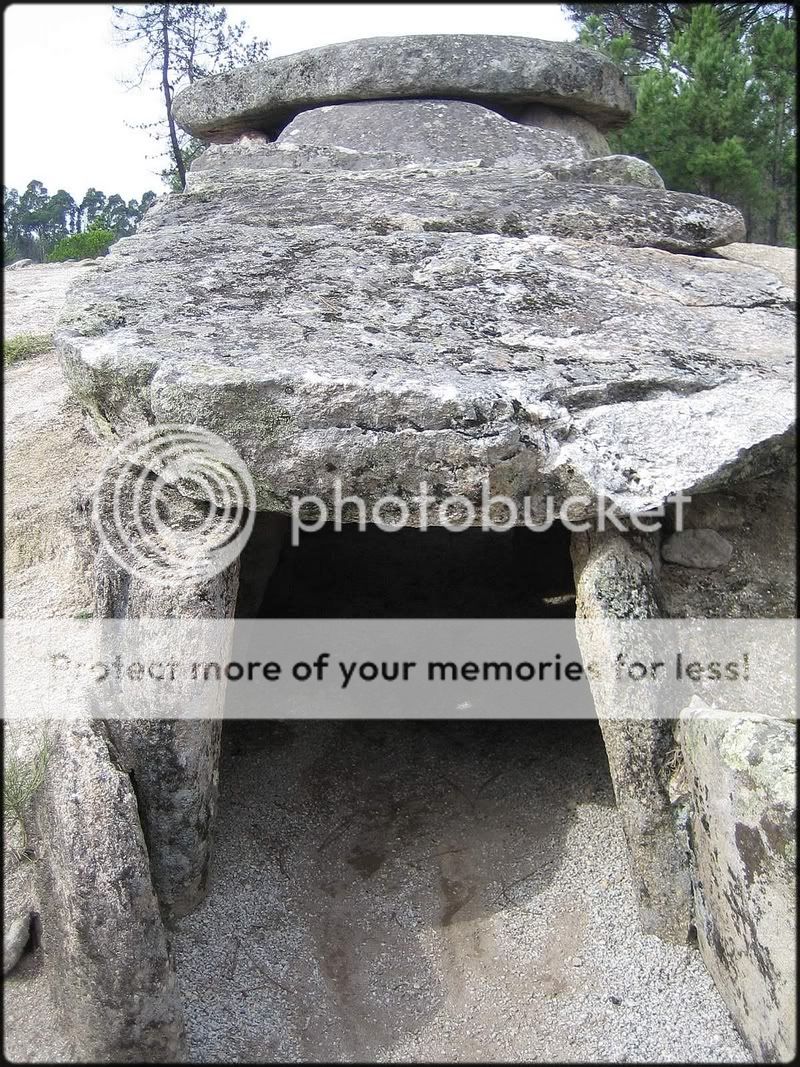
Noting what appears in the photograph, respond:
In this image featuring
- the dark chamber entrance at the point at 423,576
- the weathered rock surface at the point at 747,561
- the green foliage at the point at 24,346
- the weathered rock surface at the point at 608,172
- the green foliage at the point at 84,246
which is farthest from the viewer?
the green foliage at the point at 84,246

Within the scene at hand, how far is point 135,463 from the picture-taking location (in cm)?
331

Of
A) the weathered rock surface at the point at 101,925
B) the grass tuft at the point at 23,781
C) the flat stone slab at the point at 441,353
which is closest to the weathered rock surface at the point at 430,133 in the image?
the flat stone slab at the point at 441,353

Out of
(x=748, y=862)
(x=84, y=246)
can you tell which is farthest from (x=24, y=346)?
(x=748, y=862)

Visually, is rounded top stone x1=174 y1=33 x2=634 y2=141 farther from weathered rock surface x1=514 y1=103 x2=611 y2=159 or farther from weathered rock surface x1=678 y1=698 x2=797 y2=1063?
Answer: weathered rock surface x1=678 y1=698 x2=797 y2=1063

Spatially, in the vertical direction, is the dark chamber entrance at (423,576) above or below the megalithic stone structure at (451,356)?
below

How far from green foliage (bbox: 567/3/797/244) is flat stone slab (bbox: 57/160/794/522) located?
3.24 meters

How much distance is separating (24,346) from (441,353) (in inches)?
150

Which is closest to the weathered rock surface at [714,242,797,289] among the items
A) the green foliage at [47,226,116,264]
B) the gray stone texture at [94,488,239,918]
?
the gray stone texture at [94,488,239,918]

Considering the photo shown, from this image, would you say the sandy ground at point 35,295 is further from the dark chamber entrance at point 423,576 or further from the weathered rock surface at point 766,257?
the weathered rock surface at point 766,257

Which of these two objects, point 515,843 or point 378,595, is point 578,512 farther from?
point 378,595

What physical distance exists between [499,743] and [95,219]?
5.94m

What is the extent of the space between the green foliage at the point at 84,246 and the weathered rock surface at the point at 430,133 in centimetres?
307

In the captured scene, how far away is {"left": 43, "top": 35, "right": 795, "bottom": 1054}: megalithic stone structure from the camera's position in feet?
9.62

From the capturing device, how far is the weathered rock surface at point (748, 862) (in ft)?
8.20
